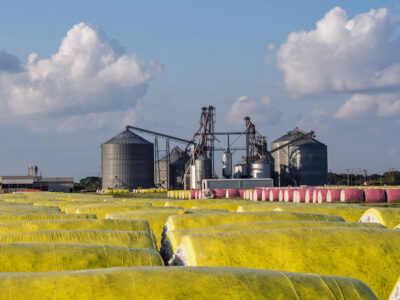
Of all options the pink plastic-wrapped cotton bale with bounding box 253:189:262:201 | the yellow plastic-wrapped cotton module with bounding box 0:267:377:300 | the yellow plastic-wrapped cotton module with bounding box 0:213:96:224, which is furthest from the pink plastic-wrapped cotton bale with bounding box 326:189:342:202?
the yellow plastic-wrapped cotton module with bounding box 0:267:377:300

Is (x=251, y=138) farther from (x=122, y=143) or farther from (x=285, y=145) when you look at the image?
(x=122, y=143)

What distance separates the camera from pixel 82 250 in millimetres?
8680

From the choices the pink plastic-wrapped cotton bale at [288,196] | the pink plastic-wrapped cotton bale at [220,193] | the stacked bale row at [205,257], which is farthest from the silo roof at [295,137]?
the stacked bale row at [205,257]

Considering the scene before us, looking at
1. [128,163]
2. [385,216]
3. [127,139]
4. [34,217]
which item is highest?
[127,139]

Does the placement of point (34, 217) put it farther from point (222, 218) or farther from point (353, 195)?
point (353, 195)

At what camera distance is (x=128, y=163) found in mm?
112875

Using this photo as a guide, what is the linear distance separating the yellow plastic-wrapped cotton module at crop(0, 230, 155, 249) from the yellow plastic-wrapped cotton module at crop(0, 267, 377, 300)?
439cm

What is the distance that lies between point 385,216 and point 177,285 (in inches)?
393

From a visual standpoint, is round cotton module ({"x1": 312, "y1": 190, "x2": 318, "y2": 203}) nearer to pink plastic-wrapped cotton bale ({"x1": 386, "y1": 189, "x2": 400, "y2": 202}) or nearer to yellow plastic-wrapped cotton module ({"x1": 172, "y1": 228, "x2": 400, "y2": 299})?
pink plastic-wrapped cotton bale ({"x1": 386, "y1": 189, "x2": 400, "y2": 202})

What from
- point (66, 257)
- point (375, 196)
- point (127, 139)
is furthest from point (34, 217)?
point (127, 139)

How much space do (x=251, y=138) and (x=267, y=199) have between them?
5575cm

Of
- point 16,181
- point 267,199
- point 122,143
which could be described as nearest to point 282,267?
point 267,199

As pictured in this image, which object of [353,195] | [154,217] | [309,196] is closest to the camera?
[154,217]

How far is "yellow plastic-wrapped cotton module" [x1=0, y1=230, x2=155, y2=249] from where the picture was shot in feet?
34.8
